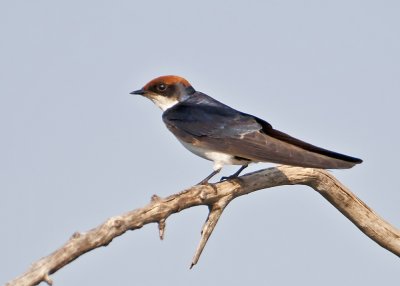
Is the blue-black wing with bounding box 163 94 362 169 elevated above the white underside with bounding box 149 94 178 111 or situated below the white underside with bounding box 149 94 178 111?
below

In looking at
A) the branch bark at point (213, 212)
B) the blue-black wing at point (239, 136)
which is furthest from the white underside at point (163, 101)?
the branch bark at point (213, 212)

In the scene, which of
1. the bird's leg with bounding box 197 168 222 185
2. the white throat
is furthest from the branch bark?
the white throat

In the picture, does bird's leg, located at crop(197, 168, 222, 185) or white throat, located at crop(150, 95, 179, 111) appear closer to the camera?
bird's leg, located at crop(197, 168, 222, 185)

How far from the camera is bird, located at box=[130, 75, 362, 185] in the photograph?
6.87m

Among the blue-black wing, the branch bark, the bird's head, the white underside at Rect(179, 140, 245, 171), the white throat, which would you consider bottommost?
the branch bark

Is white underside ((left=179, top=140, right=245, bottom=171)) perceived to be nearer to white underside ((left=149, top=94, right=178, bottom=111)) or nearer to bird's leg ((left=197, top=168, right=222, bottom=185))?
bird's leg ((left=197, top=168, right=222, bottom=185))

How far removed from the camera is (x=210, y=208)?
6.79 m

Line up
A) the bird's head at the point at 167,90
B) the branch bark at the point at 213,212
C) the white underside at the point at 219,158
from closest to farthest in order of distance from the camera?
the branch bark at the point at 213,212 < the white underside at the point at 219,158 < the bird's head at the point at 167,90

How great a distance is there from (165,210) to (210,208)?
67cm

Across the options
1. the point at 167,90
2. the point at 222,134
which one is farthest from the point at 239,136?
the point at 167,90

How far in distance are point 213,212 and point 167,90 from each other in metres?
1.77

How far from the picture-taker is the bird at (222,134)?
22.5 ft

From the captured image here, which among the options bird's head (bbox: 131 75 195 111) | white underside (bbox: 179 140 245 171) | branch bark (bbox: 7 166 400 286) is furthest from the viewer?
bird's head (bbox: 131 75 195 111)

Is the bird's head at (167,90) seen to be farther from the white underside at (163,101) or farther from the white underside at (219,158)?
the white underside at (219,158)
